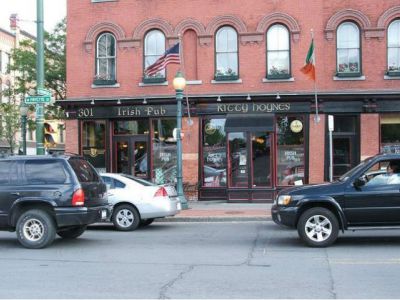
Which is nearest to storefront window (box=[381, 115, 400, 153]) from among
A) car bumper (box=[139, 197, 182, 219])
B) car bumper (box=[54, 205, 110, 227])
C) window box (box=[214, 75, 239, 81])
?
window box (box=[214, 75, 239, 81])

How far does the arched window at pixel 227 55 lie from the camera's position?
2158cm

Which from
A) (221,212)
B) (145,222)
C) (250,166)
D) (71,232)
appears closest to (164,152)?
(250,166)

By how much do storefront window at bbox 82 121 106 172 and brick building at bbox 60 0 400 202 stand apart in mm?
44

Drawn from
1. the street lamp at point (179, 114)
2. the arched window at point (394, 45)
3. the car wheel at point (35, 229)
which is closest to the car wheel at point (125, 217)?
the car wheel at point (35, 229)

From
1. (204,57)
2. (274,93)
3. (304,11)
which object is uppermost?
(304,11)

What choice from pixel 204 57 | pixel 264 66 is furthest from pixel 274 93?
pixel 204 57

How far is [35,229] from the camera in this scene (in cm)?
1129

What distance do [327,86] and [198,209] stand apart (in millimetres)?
6658

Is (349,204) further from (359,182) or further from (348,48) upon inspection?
(348,48)

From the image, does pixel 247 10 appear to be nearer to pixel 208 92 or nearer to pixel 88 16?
pixel 208 92

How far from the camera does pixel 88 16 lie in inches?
890

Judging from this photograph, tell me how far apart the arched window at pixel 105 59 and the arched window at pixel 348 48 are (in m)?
8.46

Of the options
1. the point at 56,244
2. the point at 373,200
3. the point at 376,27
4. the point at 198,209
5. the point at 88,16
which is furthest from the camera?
the point at 88,16

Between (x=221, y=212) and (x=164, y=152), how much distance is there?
494 centimetres
